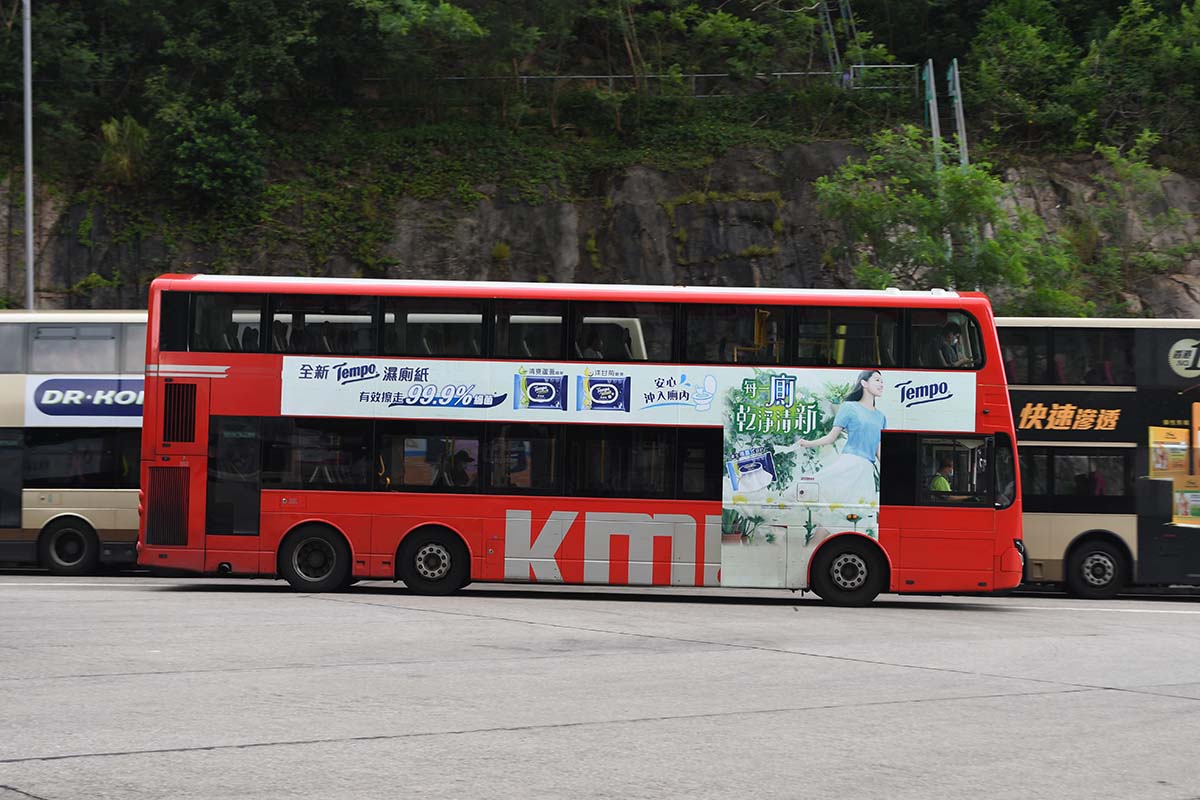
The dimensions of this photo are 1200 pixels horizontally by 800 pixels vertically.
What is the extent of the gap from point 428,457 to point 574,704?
30.8ft

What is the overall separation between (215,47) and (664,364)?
25482 mm

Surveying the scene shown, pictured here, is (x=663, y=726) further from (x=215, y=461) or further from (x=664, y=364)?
(x=215, y=461)

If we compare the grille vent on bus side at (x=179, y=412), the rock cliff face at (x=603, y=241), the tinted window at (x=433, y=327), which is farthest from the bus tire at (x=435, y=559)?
the rock cliff face at (x=603, y=241)

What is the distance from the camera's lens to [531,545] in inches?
737

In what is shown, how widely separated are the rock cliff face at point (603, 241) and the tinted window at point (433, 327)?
65.7ft

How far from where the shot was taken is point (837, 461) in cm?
1884

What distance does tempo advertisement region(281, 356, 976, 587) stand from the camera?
18.7 m

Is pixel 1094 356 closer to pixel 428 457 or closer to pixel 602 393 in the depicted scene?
pixel 602 393

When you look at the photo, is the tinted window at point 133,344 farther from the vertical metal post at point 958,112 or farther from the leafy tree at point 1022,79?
the leafy tree at point 1022,79

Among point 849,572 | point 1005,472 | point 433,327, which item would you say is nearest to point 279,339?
point 433,327

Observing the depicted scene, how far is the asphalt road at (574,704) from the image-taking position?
7.45 m

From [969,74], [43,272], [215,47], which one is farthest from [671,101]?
[43,272]

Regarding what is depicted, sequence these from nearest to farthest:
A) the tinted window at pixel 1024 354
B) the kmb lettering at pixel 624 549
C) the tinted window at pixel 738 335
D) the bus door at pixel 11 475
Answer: the kmb lettering at pixel 624 549, the tinted window at pixel 738 335, the tinted window at pixel 1024 354, the bus door at pixel 11 475

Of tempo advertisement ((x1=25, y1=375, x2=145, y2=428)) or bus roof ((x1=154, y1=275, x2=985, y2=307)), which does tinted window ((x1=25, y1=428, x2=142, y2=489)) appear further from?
bus roof ((x1=154, y1=275, x2=985, y2=307))
